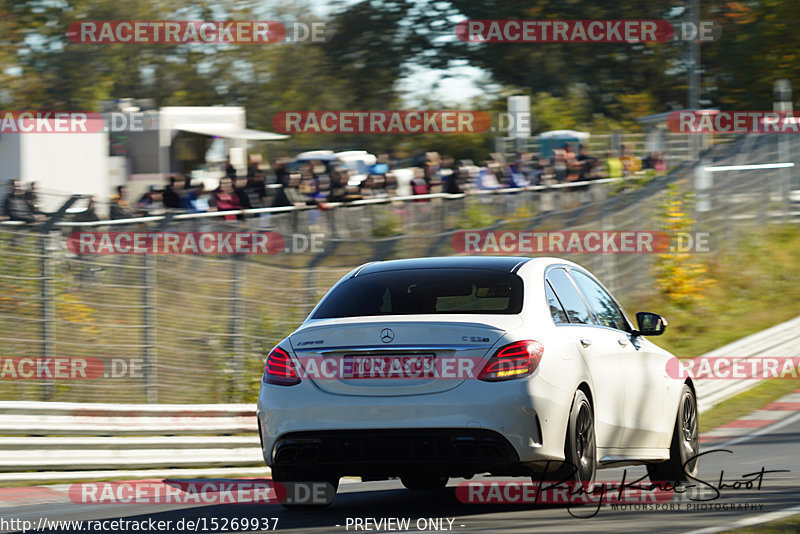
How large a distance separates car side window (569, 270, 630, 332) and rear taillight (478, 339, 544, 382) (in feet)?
5.17

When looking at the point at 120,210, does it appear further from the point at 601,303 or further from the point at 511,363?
the point at 511,363

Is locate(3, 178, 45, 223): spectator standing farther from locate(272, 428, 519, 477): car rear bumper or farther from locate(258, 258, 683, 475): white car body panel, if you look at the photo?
locate(272, 428, 519, 477): car rear bumper

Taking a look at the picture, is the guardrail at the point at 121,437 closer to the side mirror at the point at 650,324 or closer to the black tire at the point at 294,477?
the black tire at the point at 294,477

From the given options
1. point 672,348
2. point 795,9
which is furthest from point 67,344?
point 795,9

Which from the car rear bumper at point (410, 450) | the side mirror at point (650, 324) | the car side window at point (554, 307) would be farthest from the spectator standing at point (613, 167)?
the car rear bumper at point (410, 450)

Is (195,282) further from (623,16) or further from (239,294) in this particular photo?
(623,16)

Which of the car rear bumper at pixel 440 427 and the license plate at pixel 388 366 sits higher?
the license plate at pixel 388 366

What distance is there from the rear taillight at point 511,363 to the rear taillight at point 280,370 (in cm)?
108

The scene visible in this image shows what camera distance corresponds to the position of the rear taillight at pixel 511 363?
7129 millimetres

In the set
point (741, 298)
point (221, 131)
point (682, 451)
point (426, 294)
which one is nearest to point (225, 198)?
point (221, 131)

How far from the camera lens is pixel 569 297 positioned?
8.34 metres

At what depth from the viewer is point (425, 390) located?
7152 mm

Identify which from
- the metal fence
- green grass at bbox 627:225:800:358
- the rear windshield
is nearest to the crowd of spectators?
the metal fence

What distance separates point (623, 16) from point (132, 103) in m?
31.6
